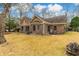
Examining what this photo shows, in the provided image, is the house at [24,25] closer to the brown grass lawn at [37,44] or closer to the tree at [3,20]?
the brown grass lawn at [37,44]

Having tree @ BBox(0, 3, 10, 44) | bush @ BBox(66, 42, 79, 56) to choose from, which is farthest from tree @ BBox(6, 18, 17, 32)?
bush @ BBox(66, 42, 79, 56)

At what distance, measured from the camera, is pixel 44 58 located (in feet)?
5.85

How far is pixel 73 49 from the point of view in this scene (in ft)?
5.78

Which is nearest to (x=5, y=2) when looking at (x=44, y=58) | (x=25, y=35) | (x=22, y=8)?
(x=22, y=8)

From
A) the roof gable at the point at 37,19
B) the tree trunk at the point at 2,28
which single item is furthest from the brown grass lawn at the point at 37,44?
the roof gable at the point at 37,19

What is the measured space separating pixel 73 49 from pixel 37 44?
0.33 m

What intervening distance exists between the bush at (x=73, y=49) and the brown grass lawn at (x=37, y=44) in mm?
39

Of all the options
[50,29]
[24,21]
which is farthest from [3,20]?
[50,29]

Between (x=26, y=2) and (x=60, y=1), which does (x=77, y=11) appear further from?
(x=26, y=2)

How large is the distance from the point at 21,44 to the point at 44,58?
25 cm

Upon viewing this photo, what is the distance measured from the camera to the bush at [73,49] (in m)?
1.76

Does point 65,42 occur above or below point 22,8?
below

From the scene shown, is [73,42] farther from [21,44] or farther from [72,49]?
[21,44]

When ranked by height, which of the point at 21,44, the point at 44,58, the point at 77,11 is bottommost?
the point at 44,58
